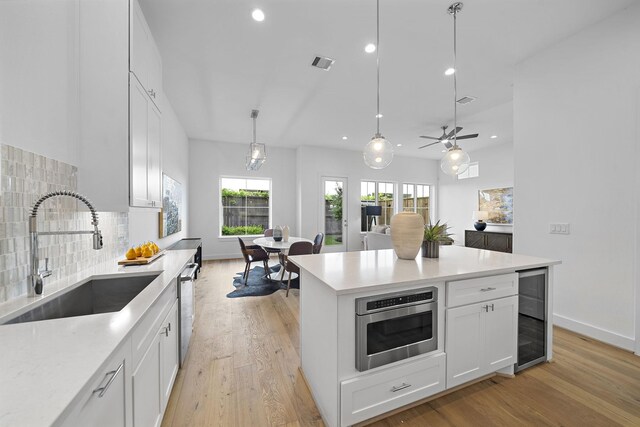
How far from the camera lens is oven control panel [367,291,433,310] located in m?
1.45

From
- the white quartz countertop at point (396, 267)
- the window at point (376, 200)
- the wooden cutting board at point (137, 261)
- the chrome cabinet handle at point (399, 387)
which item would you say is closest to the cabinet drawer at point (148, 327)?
the wooden cutting board at point (137, 261)

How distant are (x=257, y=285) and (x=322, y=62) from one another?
353cm

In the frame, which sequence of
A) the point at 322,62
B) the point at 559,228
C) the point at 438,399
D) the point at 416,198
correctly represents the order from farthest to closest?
the point at 416,198, the point at 322,62, the point at 559,228, the point at 438,399

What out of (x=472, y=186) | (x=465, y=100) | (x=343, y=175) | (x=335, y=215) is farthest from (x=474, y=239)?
(x=465, y=100)

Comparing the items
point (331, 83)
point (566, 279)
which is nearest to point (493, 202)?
point (566, 279)

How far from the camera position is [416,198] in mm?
8750

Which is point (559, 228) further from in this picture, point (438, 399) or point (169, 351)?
point (169, 351)

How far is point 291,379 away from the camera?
197 centimetres

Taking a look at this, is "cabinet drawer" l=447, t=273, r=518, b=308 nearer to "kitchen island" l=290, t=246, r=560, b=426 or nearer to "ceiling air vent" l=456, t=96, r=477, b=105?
"kitchen island" l=290, t=246, r=560, b=426

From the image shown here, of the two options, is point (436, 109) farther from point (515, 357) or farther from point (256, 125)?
point (515, 357)

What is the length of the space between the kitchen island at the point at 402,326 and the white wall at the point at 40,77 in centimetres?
169

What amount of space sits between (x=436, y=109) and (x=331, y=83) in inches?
88.0

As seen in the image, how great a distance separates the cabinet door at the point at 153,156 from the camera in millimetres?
2057

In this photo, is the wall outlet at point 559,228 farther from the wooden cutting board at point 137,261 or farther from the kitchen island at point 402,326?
the wooden cutting board at point 137,261
